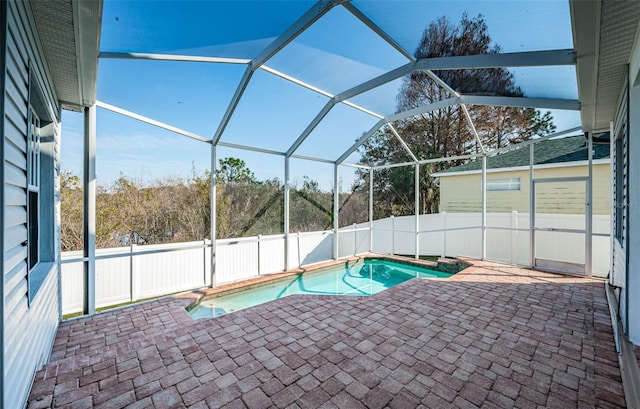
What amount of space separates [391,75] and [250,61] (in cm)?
212

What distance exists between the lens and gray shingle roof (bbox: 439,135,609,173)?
23.8 feet

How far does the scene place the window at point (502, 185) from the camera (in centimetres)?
892

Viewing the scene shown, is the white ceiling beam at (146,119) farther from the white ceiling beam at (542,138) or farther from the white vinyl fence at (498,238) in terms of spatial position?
the white ceiling beam at (542,138)

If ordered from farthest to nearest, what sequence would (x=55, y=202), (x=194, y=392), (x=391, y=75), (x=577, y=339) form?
(x=391, y=75)
(x=55, y=202)
(x=577, y=339)
(x=194, y=392)

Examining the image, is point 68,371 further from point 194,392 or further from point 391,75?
point 391,75

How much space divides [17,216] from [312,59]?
3586 mm

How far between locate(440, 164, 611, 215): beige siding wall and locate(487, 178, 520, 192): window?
0.32 ft

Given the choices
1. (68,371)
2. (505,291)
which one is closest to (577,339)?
(505,291)

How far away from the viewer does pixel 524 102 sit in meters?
4.69

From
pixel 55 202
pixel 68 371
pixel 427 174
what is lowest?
pixel 68 371

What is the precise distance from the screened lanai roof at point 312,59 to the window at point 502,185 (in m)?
3.62

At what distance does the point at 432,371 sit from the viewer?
261cm

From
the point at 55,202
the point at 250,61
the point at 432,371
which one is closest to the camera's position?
the point at 432,371

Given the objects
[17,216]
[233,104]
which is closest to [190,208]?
[233,104]
